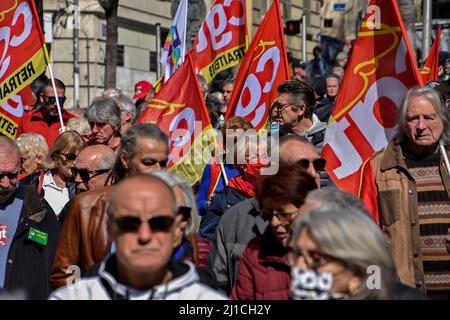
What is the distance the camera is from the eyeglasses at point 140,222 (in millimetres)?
3838

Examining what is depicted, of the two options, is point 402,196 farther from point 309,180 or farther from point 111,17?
point 111,17

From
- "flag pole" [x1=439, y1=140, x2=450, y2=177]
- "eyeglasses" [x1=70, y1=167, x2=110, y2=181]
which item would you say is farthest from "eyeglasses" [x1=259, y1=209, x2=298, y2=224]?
"eyeglasses" [x1=70, y1=167, x2=110, y2=181]

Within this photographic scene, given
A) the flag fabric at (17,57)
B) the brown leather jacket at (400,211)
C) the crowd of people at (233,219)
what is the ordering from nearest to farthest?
the crowd of people at (233,219) < the brown leather jacket at (400,211) < the flag fabric at (17,57)

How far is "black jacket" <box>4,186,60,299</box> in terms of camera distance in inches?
247

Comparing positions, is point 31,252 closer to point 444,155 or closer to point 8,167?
point 8,167

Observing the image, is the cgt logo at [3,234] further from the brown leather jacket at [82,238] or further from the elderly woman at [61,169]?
the elderly woman at [61,169]

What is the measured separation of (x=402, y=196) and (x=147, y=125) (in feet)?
4.56

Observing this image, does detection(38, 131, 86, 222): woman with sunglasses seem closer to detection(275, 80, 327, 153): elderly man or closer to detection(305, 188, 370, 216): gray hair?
detection(275, 80, 327, 153): elderly man

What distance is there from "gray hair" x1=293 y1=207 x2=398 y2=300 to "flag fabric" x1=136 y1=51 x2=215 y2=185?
440cm

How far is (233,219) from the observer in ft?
19.2

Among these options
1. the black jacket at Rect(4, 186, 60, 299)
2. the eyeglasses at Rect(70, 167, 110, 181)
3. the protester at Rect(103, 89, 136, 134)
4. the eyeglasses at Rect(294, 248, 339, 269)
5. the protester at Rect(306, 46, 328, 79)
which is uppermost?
the protester at Rect(306, 46, 328, 79)

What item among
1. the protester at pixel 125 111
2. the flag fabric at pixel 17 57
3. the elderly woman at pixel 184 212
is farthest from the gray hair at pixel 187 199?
the flag fabric at pixel 17 57

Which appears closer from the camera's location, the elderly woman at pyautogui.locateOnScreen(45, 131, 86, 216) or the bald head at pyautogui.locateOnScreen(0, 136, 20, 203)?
the bald head at pyautogui.locateOnScreen(0, 136, 20, 203)

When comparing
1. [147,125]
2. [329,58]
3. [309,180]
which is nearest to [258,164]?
[147,125]
